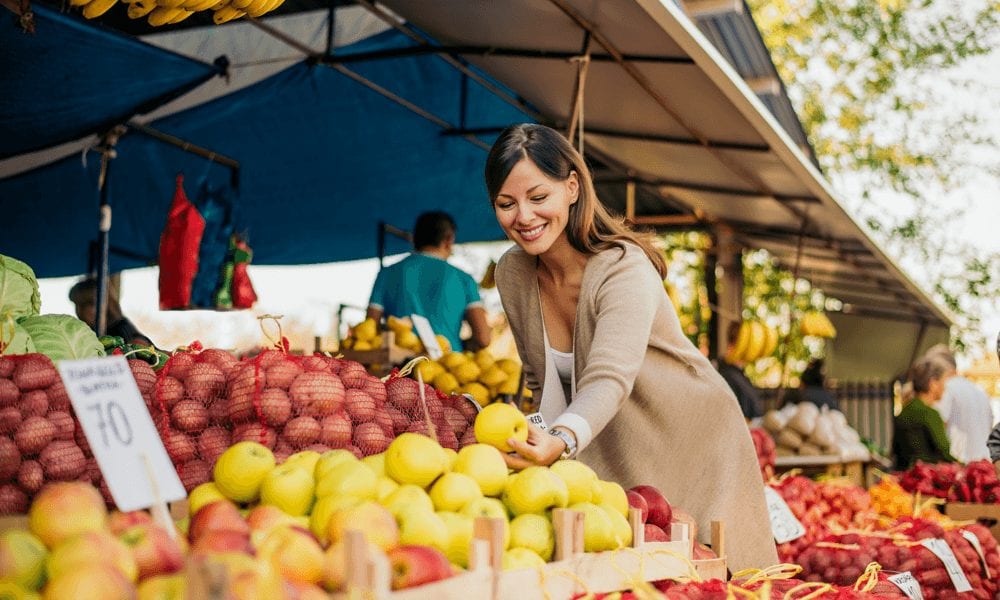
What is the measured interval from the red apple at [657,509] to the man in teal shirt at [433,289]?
3.17 m

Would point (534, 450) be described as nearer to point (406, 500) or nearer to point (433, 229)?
point (406, 500)

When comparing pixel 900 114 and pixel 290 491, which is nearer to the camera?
pixel 290 491

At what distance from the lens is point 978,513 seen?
5.23m

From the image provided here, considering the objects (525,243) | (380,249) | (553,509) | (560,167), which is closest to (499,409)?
(553,509)

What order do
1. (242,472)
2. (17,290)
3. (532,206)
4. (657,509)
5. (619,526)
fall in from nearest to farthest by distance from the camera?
(242,472)
(619,526)
(657,509)
(532,206)
(17,290)

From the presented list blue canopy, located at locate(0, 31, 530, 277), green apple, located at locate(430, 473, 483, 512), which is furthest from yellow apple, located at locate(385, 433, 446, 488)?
blue canopy, located at locate(0, 31, 530, 277)

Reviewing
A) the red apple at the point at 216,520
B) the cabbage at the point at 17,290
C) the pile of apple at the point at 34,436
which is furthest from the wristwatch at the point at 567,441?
the cabbage at the point at 17,290

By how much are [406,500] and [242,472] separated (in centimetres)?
31

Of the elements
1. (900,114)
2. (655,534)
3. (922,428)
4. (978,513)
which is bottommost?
(978,513)

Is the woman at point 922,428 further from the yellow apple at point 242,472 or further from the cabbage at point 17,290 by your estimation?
the yellow apple at point 242,472

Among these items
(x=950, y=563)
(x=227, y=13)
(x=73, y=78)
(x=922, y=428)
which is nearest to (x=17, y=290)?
(x=227, y=13)

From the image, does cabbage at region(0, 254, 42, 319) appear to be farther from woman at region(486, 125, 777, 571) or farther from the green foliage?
the green foliage

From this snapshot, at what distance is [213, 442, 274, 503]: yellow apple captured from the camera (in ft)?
5.98

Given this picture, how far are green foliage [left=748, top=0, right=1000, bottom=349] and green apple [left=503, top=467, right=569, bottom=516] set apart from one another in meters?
17.6
